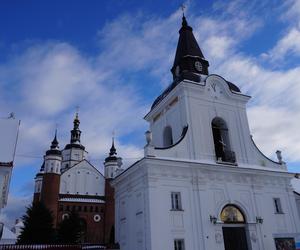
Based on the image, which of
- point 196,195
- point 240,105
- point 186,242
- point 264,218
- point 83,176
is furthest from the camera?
point 83,176

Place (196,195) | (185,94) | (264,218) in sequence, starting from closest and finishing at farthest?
1. (196,195)
2. (264,218)
3. (185,94)

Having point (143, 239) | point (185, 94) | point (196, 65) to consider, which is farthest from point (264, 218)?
point (196, 65)

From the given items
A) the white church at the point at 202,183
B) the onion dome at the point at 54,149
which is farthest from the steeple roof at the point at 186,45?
the onion dome at the point at 54,149

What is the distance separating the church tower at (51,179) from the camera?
153ft

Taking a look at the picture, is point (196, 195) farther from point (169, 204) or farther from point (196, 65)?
point (196, 65)

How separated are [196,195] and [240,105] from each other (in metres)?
8.59

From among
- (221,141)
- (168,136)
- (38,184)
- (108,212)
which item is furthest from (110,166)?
(221,141)

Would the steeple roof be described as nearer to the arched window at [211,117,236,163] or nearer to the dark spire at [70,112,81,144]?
the arched window at [211,117,236,163]

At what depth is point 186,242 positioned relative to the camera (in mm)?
17703

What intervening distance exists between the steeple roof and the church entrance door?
1331cm

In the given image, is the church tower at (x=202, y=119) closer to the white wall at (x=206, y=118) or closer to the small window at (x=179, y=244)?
the white wall at (x=206, y=118)

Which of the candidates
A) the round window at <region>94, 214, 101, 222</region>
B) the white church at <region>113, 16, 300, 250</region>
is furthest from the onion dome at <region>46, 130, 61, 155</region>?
the white church at <region>113, 16, 300, 250</region>

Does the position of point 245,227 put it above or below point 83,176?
below

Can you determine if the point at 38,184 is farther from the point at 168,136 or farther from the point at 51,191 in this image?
the point at 168,136
